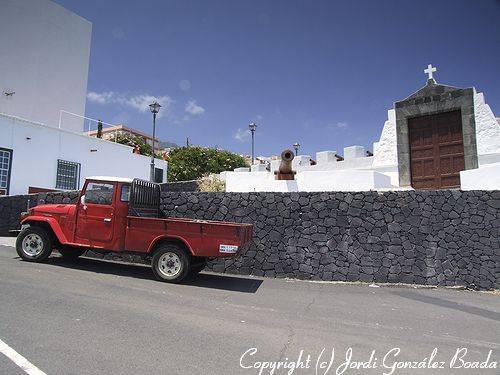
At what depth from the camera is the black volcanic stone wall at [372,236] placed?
385 inches

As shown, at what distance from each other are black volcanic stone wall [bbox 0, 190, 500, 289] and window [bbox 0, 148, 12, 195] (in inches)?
384

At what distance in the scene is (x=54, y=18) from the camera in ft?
84.2

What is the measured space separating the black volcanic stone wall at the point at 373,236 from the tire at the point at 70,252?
3.63 meters

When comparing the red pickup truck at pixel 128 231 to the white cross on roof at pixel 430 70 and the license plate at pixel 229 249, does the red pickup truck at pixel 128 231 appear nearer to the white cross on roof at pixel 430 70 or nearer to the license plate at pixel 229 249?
the license plate at pixel 229 249

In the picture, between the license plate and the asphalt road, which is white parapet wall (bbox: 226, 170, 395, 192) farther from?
the license plate

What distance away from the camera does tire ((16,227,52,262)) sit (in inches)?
363

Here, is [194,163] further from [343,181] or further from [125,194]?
[125,194]

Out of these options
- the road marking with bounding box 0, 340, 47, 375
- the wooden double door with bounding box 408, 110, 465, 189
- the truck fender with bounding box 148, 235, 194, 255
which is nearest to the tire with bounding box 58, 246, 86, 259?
the truck fender with bounding box 148, 235, 194, 255

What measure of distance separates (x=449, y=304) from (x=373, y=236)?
8.79ft

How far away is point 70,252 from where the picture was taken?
33.4ft

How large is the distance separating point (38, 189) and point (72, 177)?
241 centimetres

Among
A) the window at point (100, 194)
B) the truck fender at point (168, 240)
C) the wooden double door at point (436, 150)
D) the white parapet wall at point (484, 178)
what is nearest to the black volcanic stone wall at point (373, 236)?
the white parapet wall at point (484, 178)

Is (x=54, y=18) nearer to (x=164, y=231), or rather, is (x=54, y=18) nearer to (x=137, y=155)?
(x=137, y=155)

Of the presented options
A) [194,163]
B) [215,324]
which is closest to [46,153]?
[215,324]
